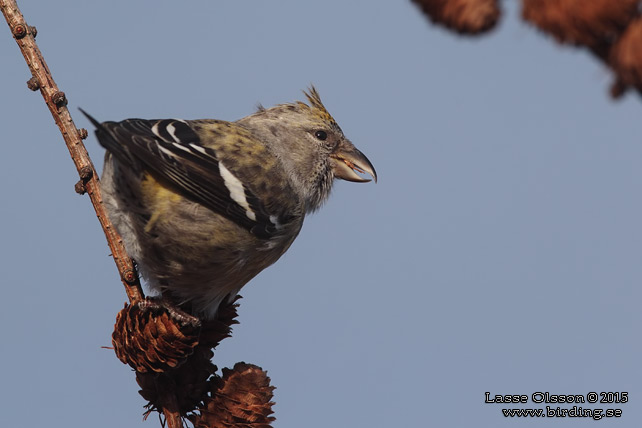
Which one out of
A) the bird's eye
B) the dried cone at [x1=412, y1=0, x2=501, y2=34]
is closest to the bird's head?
the bird's eye

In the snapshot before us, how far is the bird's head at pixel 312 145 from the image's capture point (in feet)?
20.4

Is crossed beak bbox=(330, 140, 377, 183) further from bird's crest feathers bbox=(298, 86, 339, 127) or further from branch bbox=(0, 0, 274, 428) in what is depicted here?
branch bbox=(0, 0, 274, 428)

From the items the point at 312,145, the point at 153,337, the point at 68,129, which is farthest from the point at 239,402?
the point at 312,145

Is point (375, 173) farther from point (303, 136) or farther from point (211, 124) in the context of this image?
point (211, 124)

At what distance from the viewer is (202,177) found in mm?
5082

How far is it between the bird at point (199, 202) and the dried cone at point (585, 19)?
3.06 m

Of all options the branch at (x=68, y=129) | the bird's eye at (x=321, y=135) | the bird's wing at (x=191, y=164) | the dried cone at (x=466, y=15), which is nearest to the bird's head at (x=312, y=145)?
the bird's eye at (x=321, y=135)

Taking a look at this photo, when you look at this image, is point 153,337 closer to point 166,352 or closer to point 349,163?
point 166,352

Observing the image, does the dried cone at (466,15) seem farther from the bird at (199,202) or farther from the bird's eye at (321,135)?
the bird's eye at (321,135)

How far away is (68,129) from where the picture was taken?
3.91m

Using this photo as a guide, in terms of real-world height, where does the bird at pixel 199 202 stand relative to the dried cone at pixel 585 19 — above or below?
above

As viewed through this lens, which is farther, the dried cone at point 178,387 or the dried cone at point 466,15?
the dried cone at point 178,387

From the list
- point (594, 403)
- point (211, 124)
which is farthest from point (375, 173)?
point (594, 403)

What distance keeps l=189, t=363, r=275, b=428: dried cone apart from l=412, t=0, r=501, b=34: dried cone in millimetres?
2698
